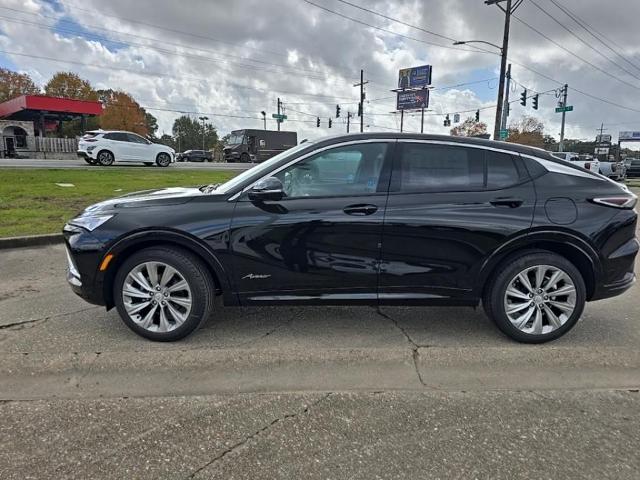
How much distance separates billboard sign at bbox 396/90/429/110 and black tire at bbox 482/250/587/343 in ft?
184

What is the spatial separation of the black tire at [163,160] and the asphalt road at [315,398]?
18.5 metres

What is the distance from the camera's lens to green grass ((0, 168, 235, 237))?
747 cm

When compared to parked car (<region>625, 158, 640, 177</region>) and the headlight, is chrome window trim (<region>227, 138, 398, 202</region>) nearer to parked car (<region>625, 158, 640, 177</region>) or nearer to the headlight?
the headlight

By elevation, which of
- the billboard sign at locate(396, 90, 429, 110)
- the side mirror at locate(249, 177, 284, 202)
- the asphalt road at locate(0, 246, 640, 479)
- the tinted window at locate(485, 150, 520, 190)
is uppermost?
the billboard sign at locate(396, 90, 429, 110)

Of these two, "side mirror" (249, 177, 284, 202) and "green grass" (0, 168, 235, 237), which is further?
"green grass" (0, 168, 235, 237)

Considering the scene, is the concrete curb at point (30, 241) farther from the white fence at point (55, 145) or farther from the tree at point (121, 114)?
the tree at point (121, 114)

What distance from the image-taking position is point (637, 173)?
31469mm

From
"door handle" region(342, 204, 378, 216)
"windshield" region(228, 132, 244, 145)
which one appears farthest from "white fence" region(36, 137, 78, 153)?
"door handle" region(342, 204, 378, 216)

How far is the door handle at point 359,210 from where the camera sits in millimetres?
3531

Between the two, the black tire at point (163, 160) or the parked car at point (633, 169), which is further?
the parked car at point (633, 169)

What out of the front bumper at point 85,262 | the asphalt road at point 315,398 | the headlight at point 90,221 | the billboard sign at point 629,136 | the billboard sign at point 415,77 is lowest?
the asphalt road at point 315,398

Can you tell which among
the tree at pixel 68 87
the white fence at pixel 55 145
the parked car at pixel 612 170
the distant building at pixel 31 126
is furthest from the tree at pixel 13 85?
the parked car at pixel 612 170

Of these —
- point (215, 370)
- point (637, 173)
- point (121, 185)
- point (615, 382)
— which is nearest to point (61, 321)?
point (215, 370)

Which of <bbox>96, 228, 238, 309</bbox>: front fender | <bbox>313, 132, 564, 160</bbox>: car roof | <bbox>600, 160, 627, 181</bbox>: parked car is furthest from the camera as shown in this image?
<bbox>600, 160, 627, 181</bbox>: parked car
